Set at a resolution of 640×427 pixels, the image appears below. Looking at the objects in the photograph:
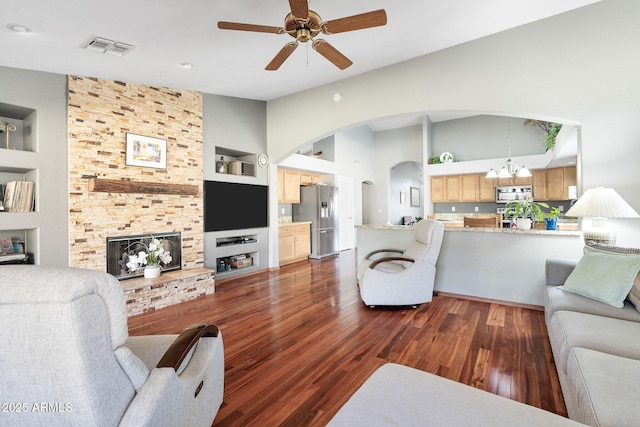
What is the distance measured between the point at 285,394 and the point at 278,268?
13.2 feet

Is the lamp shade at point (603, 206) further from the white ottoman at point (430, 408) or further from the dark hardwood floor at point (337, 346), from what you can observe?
the white ottoman at point (430, 408)

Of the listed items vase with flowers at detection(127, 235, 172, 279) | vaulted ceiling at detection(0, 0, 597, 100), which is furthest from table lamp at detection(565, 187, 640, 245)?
vase with flowers at detection(127, 235, 172, 279)

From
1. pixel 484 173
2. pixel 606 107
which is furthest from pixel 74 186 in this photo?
pixel 484 173

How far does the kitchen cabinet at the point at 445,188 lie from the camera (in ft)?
24.7

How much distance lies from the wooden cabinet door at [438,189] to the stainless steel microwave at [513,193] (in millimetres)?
1209

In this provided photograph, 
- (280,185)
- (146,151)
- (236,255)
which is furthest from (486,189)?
(146,151)

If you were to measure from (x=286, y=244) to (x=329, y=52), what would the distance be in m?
4.28

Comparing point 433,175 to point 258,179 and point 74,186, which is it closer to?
point 258,179

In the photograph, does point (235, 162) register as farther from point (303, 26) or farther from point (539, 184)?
point (539, 184)

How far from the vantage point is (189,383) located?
3.93 feet

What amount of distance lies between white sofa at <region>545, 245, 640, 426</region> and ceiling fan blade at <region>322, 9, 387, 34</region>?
2452 mm

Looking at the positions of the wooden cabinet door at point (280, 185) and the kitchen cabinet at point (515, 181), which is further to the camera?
the kitchen cabinet at point (515, 181)

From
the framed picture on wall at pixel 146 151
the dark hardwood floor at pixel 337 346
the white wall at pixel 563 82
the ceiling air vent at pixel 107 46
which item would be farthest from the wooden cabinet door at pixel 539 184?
the ceiling air vent at pixel 107 46

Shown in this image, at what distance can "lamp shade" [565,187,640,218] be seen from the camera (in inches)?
101
